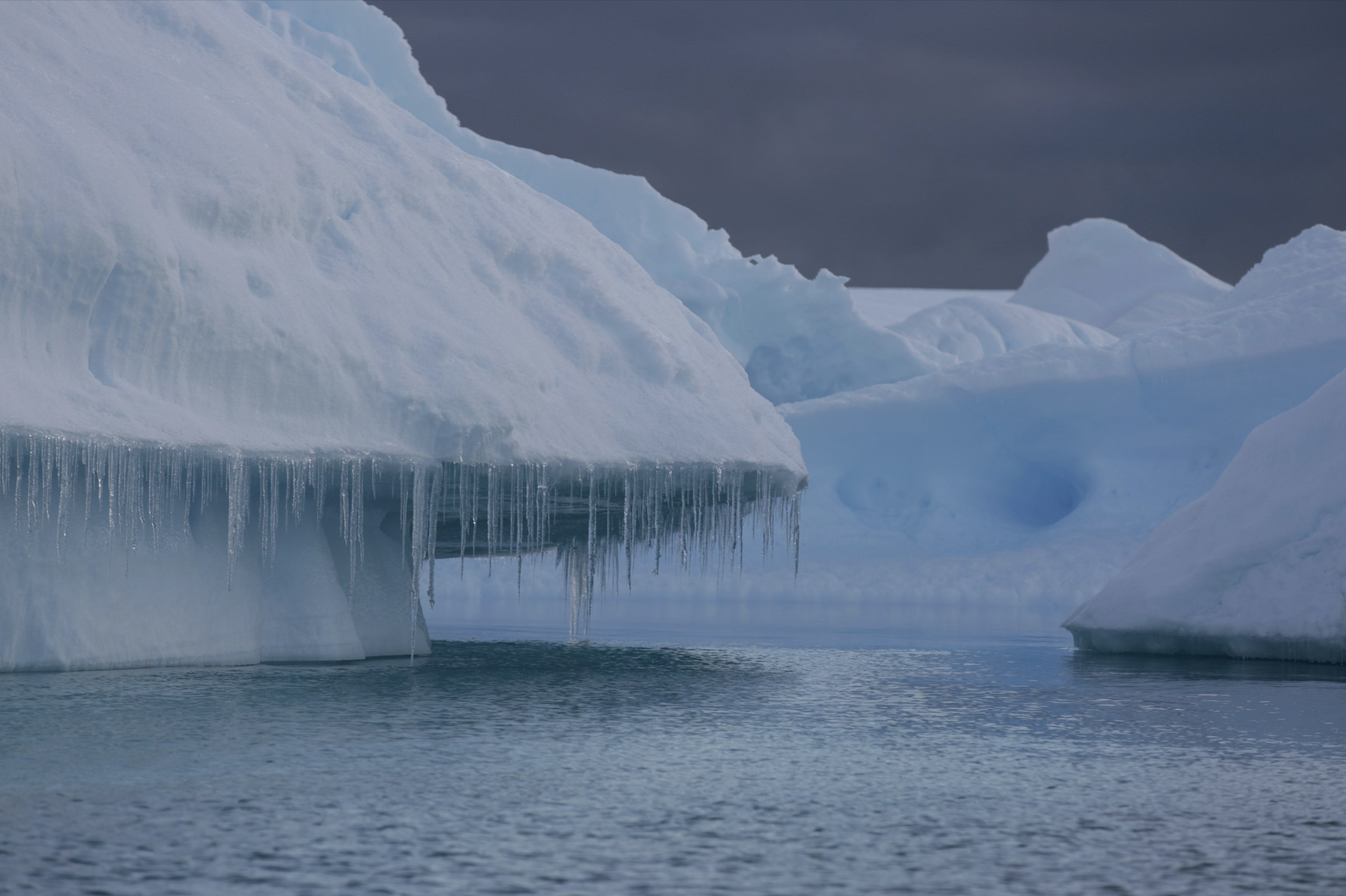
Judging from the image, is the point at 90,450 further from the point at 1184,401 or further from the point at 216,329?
the point at 1184,401

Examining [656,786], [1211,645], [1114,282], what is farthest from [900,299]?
[656,786]

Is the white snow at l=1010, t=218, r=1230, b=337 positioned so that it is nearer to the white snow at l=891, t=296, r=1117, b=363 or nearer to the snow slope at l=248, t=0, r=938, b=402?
the white snow at l=891, t=296, r=1117, b=363

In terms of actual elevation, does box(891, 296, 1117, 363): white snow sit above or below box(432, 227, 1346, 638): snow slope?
above

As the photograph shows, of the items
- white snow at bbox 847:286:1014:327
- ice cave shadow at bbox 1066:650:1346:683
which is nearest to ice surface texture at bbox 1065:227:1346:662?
ice cave shadow at bbox 1066:650:1346:683

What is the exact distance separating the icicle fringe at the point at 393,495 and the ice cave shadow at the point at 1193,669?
3.00m

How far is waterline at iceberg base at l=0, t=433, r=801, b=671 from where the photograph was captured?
8953 millimetres

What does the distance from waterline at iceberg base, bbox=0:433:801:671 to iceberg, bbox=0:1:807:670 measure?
0.08 ft

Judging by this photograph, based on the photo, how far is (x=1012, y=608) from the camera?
70.9ft

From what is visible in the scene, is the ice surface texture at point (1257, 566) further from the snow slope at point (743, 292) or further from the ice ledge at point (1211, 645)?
the snow slope at point (743, 292)

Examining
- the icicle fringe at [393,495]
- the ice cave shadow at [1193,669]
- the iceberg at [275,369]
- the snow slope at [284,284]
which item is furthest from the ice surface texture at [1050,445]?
the snow slope at [284,284]

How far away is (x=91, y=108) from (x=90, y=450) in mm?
3078

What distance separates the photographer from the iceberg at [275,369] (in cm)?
901

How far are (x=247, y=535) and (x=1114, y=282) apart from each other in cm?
3739

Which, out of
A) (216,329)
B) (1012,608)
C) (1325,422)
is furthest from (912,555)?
(216,329)
